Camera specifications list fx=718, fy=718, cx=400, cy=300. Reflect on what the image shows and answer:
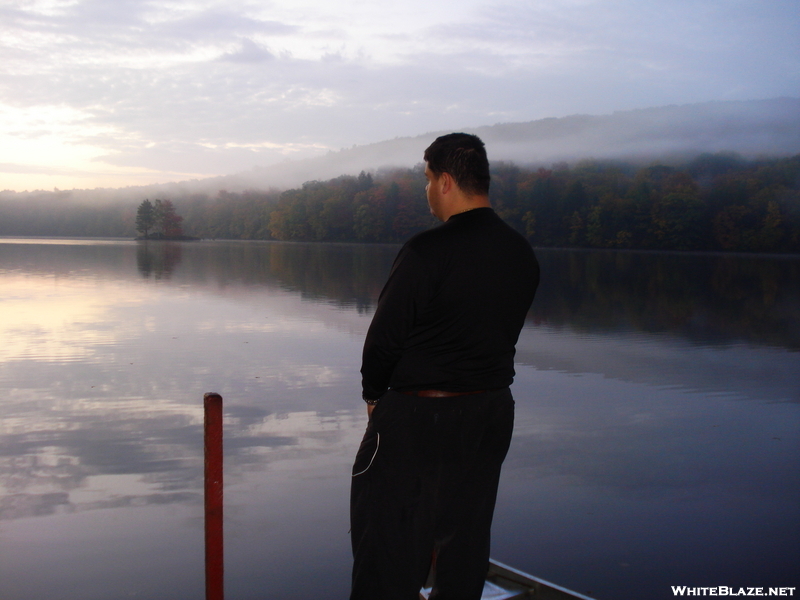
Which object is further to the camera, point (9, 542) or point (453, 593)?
point (9, 542)

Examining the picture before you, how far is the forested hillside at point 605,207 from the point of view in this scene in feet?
311

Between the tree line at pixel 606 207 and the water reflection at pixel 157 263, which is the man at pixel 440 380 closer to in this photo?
the water reflection at pixel 157 263

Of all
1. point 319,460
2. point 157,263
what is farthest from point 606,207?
point 319,460

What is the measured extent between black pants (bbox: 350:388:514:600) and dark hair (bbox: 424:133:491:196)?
74 centimetres

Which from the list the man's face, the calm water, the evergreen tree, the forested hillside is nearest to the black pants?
the man's face

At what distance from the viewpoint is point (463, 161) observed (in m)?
2.51

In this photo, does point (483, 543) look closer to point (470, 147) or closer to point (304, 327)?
point (470, 147)

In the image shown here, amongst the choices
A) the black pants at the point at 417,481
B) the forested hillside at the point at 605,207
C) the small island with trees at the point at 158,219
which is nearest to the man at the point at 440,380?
the black pants at the point at 417,481

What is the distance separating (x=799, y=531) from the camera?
419 centimetres

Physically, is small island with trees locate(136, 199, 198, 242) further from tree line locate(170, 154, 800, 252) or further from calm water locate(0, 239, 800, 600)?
calm water locate(0, 239, 800, 600)

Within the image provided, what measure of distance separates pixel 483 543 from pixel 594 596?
111 cm

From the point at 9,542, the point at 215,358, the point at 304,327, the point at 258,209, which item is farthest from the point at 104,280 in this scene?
the point at 258,209

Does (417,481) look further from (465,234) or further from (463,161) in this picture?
(463,161)

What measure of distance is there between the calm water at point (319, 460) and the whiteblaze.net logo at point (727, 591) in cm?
7
